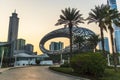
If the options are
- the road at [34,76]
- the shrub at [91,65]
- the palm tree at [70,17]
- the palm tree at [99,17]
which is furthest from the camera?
the palm tree at [70,17]

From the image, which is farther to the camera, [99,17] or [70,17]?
[70,17]

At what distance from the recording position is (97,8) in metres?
48.1

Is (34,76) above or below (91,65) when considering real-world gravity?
below

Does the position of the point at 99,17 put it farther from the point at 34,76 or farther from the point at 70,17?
the point at 34,76

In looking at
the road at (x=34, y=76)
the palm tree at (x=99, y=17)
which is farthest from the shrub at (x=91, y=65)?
the palm tree at (x=99, y=17)

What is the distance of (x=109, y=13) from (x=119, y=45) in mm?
120493

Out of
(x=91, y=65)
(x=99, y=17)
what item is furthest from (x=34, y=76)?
(x=99, y=17)

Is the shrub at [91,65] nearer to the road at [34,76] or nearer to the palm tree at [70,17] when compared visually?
the road at [34,76]

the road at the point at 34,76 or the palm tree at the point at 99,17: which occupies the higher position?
the palm tree at the point at 99,17

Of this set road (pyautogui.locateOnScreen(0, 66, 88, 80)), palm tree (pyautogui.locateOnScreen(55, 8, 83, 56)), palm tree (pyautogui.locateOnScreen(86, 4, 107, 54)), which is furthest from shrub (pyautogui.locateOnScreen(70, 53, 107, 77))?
palm tree (pyautogui.locateOnScreen(55, 8, 83, 56))

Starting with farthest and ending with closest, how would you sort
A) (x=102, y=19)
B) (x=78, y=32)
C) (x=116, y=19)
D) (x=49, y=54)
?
1. (x=49, y=54)
2. (x=78, y=32)
3. (x=102, y=19)
4. (x=116, y=19)

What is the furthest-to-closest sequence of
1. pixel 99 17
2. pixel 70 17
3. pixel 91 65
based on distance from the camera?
pixel 70 17, pixel 99 17, pixel 91 65

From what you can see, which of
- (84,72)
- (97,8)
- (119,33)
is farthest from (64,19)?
(119,33)

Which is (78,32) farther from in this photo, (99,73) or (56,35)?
(99,73)
